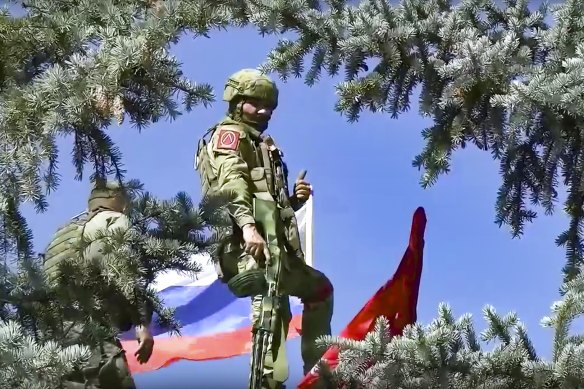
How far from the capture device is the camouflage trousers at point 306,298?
113 inches

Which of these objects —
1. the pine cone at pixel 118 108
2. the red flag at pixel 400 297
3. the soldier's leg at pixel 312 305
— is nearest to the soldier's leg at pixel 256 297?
the soldier's leg at pixel 312 305

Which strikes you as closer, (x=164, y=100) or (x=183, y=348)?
(x=164, y=100)

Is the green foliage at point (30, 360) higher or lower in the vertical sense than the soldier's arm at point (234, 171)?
lower

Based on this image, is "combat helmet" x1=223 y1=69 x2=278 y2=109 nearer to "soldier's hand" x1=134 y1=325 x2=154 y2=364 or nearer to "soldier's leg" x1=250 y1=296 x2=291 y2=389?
"soldier's leg" x1=250 y1=296 x2=291 y2=389

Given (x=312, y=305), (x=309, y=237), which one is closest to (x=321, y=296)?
(x=312, y=305)

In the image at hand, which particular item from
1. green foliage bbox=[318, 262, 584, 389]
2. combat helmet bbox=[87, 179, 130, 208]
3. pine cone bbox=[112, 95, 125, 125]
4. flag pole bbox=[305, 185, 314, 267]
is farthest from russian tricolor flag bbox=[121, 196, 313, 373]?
green foliage bbox=[318, 262, 584, 389]

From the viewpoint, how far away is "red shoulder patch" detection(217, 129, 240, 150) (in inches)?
116

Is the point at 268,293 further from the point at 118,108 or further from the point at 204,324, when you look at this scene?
the point at 204,324

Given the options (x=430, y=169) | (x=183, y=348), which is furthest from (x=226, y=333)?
(x=430, y=169)

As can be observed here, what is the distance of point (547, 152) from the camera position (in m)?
2.93

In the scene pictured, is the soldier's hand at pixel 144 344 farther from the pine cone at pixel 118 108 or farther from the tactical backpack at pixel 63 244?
the pine cone at pixel 118 108

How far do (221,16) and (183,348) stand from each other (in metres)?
3.94

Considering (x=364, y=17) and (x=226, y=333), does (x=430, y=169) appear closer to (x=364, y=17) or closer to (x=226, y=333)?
(x=364, y=17)

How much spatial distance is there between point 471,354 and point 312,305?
1.11 meters
